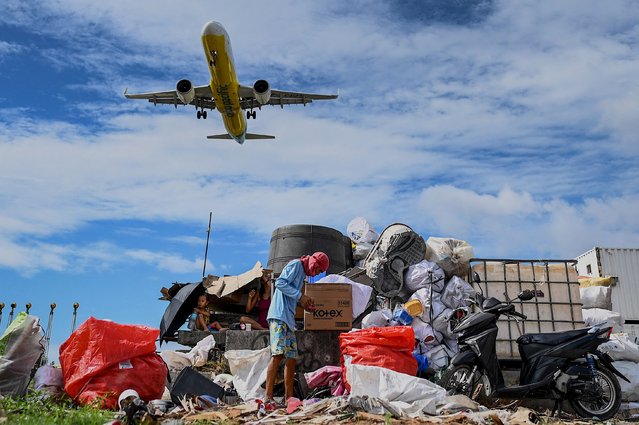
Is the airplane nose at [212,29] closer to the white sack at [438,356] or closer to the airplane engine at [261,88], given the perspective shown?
the airplane engine at [261,88]

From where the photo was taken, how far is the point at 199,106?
2292 centimetres

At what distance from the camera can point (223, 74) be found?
1862cm

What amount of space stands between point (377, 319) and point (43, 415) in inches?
158

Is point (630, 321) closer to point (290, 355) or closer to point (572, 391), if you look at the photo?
point (572, 391)

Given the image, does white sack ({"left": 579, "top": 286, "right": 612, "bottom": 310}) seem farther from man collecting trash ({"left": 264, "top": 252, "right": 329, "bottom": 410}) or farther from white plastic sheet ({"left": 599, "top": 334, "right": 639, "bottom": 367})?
man collecting trash ({"left": 264, "top": 252, "right": 329, "bottom": 410})

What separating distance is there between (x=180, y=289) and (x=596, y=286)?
24.1 ft

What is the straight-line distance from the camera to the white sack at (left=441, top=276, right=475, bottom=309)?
7.41 m

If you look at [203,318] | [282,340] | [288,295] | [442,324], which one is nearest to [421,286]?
[442,324]

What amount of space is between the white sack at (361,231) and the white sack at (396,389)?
5.16 meters

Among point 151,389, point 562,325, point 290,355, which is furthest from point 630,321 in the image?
point 151,389

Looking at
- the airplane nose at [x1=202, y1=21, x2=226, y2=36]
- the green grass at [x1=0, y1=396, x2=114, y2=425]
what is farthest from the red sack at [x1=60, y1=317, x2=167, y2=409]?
the airplane nose at [x1=202, y1=21, x2=226, y2=36]

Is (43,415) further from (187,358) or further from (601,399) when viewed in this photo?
(601,399)

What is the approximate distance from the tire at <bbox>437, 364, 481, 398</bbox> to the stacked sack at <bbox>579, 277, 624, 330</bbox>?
3.75 m

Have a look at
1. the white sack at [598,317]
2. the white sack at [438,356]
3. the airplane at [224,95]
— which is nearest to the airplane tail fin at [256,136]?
the airplane at [224,95]
